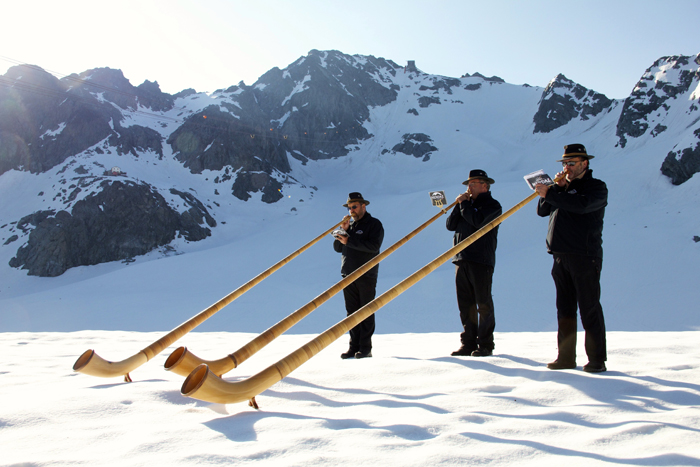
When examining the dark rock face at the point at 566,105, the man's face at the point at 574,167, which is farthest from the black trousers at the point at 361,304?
the dark rock face at the point at 566,105

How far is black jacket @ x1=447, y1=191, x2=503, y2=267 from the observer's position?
189 inches

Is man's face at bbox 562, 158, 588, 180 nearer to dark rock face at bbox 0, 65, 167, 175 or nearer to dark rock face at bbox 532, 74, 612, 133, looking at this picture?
dark rock face at bbox 0, 65, 167, 175

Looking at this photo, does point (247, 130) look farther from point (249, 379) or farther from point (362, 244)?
point (249, 379)

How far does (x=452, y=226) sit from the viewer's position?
534cm

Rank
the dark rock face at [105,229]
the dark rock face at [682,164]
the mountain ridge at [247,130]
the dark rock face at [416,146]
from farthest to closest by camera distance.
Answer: the dark rock face at [416,146] → the mountain ridge at [247,130] → the dark rock face at [105,229] → the dark rock face at [682,164]

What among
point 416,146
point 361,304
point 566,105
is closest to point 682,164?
point 361,304

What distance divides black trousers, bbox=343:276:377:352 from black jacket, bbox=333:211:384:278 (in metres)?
0.14

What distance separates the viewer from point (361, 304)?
5.54 m

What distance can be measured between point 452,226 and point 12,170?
48.8 metres

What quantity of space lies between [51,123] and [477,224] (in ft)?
177

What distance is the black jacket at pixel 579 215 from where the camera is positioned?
3.70 metres

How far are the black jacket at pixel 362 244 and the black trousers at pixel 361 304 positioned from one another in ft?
0.47

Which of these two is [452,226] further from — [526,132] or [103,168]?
[526,132]

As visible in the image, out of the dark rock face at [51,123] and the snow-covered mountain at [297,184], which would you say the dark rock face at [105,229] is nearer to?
the snow-covered mountain at [297,184]
